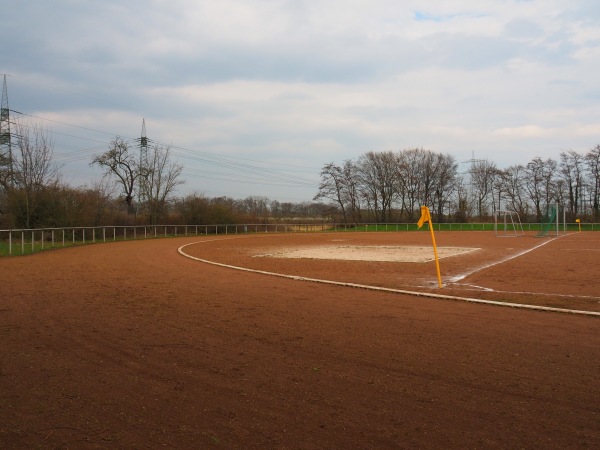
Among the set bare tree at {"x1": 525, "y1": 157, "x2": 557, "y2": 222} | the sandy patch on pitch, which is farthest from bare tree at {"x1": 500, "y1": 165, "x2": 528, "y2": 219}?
the sandy patch on pitch

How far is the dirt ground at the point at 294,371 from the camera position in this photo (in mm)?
3705

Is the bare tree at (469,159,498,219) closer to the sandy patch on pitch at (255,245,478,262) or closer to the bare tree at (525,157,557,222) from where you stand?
the bare tree at (525,157,557,222)

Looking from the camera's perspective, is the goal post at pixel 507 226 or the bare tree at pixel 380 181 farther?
the bare tree at pixel 380 181

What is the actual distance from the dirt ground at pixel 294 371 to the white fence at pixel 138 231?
16401mm

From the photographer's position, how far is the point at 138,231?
146ft

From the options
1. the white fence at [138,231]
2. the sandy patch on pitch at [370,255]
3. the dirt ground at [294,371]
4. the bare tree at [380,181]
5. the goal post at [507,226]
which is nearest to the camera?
the dirt ground at [294,371]

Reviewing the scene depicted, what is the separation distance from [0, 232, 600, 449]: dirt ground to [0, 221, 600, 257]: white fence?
16.4 metres

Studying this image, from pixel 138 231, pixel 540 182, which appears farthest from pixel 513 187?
pixel 138 231

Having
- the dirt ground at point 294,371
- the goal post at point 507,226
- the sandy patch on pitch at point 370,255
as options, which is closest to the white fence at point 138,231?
the goal post at point 507,226

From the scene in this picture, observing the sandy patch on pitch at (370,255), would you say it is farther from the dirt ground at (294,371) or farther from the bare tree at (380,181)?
the bare tree at (380,181)

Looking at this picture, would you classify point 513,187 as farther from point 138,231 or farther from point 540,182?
point 138,231

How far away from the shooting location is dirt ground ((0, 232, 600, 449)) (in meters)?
3.71

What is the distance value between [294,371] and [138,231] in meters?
42.1

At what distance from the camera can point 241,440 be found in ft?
11.8
